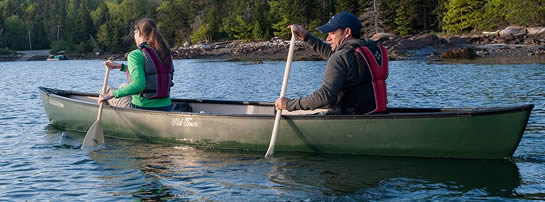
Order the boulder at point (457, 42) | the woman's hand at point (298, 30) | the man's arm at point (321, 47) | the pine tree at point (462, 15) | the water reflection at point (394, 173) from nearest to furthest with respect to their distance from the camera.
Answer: the water reflection at point (394, 173), the woman's hand at point (298, 30), the man's arm at point (321, 47), the boulder at point (457, 42), the pine tree at point (462, 15)

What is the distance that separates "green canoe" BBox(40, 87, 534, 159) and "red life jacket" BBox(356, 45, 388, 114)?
22 cm

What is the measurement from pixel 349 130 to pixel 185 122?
2.62 m

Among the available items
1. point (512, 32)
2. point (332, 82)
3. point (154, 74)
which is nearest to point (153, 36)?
point (154, 74)

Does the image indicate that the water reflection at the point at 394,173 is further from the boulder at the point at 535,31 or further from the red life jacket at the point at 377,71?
the boulder at the point at 535,31

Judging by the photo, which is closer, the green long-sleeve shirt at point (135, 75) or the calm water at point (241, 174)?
the calm water at point (241, 174)

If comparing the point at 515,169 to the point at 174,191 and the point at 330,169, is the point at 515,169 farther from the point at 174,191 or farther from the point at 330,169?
the point at 174,191

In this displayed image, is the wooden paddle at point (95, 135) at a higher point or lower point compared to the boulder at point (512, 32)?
lower

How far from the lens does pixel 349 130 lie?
716 centimetres

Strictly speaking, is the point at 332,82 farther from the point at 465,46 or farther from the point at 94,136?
the point at 465,46

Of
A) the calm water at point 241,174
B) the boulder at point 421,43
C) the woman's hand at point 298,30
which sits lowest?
the calm water at point 241,174

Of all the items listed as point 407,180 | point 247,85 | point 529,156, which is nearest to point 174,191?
point 407,180

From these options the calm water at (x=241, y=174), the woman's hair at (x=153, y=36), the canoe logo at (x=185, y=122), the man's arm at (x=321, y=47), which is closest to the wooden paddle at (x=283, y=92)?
the calm water at (x=241, y=174)

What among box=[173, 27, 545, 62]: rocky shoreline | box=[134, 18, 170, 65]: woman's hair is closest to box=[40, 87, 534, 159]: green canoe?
box=[134, 18, 170, 65]: woman's hair

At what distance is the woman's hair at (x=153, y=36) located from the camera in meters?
7.79
